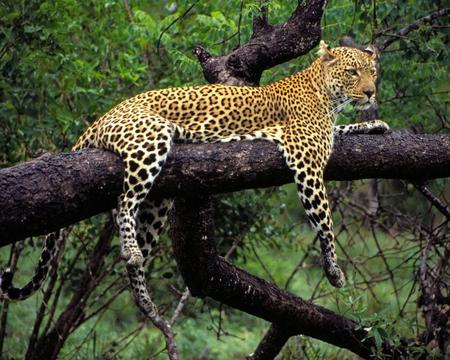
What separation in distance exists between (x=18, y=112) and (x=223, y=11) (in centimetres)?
280

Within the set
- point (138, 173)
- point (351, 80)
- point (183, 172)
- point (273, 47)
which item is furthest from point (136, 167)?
point (351, 80)

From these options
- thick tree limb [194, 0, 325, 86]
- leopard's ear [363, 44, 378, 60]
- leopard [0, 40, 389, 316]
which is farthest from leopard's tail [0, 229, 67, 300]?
leopard's ear [363, 44, 378, 60]

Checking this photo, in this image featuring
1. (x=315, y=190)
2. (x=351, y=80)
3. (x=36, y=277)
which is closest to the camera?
(x=36, y=277)

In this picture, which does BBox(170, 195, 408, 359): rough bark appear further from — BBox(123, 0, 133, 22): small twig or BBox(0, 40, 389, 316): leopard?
BBox(123, 0, 133, 22): small twig

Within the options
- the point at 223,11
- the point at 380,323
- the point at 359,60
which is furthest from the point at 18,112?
the point at 380,323

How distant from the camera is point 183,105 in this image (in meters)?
7.95

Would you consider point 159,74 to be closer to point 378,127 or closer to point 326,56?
point 326,56

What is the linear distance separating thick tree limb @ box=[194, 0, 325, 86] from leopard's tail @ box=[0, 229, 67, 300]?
2.17m

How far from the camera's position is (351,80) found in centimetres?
893

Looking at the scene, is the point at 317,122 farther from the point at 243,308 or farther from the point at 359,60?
the point at 243,308

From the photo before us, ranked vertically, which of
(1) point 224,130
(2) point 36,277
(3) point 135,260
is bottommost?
(2) point 36,277

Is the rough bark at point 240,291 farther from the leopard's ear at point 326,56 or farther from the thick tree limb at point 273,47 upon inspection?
the leopard's ear at point 326,56

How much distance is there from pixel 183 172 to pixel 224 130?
979mm

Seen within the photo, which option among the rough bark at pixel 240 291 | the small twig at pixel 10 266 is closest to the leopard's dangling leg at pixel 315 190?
→ the rough bark at pixel 240 291
